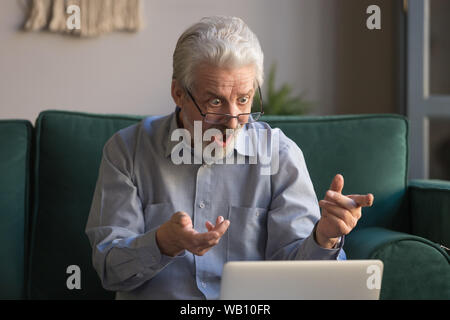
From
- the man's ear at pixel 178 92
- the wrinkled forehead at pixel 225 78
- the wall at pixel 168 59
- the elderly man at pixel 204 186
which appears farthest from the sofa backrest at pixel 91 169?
the wall at pixel 168 59

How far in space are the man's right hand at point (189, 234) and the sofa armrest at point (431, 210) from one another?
32.8 inches

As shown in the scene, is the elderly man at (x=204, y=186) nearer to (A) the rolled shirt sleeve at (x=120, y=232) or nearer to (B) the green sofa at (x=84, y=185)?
(A) the rolled shirt sleeve at (x=120, y=232)

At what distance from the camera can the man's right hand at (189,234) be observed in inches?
40.4

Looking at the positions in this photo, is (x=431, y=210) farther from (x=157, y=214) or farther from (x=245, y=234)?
(x=157, y=214)

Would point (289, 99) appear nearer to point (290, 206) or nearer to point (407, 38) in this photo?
point (407, 38)

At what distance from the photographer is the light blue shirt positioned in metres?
1.33

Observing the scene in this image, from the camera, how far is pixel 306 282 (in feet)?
2.84

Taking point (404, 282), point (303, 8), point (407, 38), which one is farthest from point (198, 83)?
point (303, 8)

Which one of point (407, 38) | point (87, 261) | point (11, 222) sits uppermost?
point (407, 38)

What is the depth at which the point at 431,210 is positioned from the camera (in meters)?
1.69

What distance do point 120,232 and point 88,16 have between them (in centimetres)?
195

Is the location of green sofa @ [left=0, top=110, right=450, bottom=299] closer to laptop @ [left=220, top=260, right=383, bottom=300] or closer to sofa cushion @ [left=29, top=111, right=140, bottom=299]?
sofa cushion @ [left=29, top=111, right=140, bottom=299]

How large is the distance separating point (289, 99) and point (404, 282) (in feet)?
5.92

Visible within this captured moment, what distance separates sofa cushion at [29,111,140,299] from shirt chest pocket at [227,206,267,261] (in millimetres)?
525
